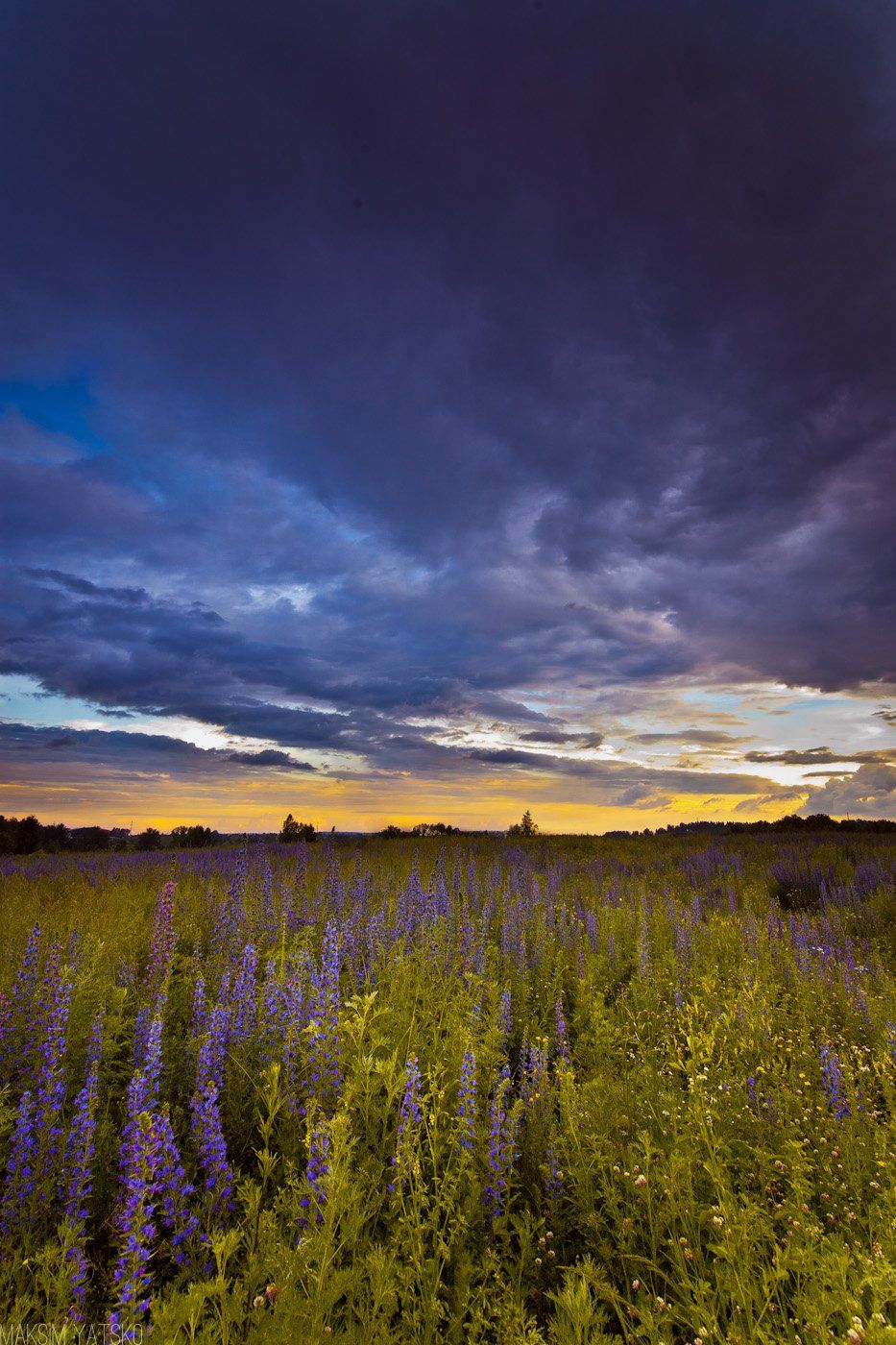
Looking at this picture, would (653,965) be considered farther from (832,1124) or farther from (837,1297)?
(837,1297)

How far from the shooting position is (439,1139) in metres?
3.54

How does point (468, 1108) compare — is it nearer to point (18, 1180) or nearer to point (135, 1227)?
point (135, 1227)

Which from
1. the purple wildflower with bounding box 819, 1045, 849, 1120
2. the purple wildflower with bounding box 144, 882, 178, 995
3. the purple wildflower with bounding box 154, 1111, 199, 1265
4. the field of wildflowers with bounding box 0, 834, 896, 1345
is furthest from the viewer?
the purple wildflower with bounding box 144, 882, 178, 995

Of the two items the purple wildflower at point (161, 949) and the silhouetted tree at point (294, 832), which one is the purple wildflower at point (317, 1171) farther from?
the silhouetted tree at point (294, 832)

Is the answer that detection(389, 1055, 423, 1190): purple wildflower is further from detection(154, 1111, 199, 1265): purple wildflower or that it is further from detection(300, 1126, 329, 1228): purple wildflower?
detection(154, 1111, 199, 1265): purple wildflower

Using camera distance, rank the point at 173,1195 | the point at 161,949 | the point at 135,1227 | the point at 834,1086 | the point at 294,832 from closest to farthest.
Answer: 1. the point at 135,1227
2. the point at 173,1195
3. the point at 834,1086
4. the point at 161,949
5. the point at 294,832

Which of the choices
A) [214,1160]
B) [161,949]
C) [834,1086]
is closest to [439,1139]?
[214,1160]

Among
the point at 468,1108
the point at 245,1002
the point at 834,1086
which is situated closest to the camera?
the point at 468,1108

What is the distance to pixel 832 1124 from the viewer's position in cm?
376

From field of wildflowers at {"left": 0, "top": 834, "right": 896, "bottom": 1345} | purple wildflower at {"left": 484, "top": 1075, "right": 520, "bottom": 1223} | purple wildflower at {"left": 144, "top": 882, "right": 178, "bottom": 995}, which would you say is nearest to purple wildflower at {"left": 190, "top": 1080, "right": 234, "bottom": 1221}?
field of wildflowers at {"left": 0, "top": 834, "right": 896, "bottom": 1345}

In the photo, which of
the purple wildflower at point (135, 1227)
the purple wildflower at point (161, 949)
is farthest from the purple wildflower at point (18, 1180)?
→ the purple wildflower at point (161, 949)

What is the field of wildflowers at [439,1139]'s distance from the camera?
2.39m

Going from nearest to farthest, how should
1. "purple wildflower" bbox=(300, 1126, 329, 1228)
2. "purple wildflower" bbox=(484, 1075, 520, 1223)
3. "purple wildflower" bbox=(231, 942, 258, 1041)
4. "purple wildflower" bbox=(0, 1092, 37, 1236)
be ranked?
"purple wildflower" bbox=(300, 1126, 329, 1228) < "purple wildflower" bbox=(0, 1092, 37, 1236) < "purple wildflower" bbox=(484, 1075, 520, 1223) < "purple wildflower" bbox=(231, 942, 258, 1041)

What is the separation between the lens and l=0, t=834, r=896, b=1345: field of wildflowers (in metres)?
2.39
